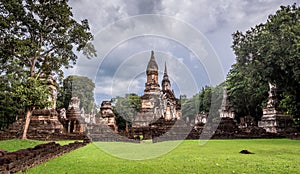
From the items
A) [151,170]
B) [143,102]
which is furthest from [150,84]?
[151,170]

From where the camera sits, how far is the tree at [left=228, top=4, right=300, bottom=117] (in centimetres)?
1822

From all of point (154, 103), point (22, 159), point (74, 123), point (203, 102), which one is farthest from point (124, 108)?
point (22, 159)

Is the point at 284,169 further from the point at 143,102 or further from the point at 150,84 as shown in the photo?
the point at 150,84

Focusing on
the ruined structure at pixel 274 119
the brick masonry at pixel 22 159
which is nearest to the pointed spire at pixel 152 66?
the ruined structure at pixel 274 119

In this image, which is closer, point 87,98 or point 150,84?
point 150,84

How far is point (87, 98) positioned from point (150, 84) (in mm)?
15116

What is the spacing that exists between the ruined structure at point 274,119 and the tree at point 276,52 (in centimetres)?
197

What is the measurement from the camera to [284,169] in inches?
292

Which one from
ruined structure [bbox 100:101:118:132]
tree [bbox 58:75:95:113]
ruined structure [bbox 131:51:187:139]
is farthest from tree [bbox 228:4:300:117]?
tree [bbox 58:75:95:113]

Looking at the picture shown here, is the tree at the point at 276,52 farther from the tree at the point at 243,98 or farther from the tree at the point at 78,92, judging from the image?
the tree at the point at 78,92

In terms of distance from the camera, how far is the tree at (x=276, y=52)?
18.2 m

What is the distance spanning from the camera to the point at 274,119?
82.9 ft

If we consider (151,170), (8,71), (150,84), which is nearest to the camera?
(151,170)

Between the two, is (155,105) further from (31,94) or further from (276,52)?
(31,94)
